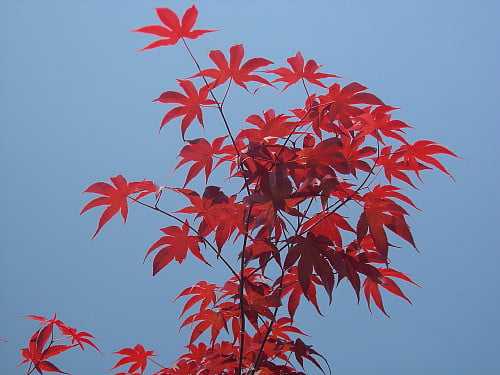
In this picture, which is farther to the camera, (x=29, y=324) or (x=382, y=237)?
(x=29, y=324)

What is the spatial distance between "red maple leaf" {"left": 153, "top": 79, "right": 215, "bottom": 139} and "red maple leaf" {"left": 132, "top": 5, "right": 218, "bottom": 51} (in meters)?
0.07

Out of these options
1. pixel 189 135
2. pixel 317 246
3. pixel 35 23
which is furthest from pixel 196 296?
pixel 35 23

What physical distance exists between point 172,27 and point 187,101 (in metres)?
0.12

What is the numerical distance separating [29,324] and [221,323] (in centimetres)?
382

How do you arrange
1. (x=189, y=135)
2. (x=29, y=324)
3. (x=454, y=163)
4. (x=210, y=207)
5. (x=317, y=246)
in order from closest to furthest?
(x=317, y=246) < (x=210, y=207) < (x=29, y=324) < (x=189, y=135) < (x=454, y=163)

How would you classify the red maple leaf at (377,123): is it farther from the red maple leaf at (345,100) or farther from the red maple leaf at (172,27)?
the red maple leaf at (172,27)

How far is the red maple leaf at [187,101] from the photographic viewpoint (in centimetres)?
91

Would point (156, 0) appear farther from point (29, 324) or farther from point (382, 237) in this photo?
point (382, 237)

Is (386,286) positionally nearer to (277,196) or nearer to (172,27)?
(277,196)

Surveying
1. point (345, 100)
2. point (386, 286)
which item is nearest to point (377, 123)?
point (345, 100)

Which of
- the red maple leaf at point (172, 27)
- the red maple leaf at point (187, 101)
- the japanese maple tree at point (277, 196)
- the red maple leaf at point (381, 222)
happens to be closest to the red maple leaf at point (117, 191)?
the japanese maple tree at point (277, 196)

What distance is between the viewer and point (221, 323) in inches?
38.2

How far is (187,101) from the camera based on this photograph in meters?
0.93

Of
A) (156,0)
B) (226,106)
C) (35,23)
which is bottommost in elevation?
(226,106)
